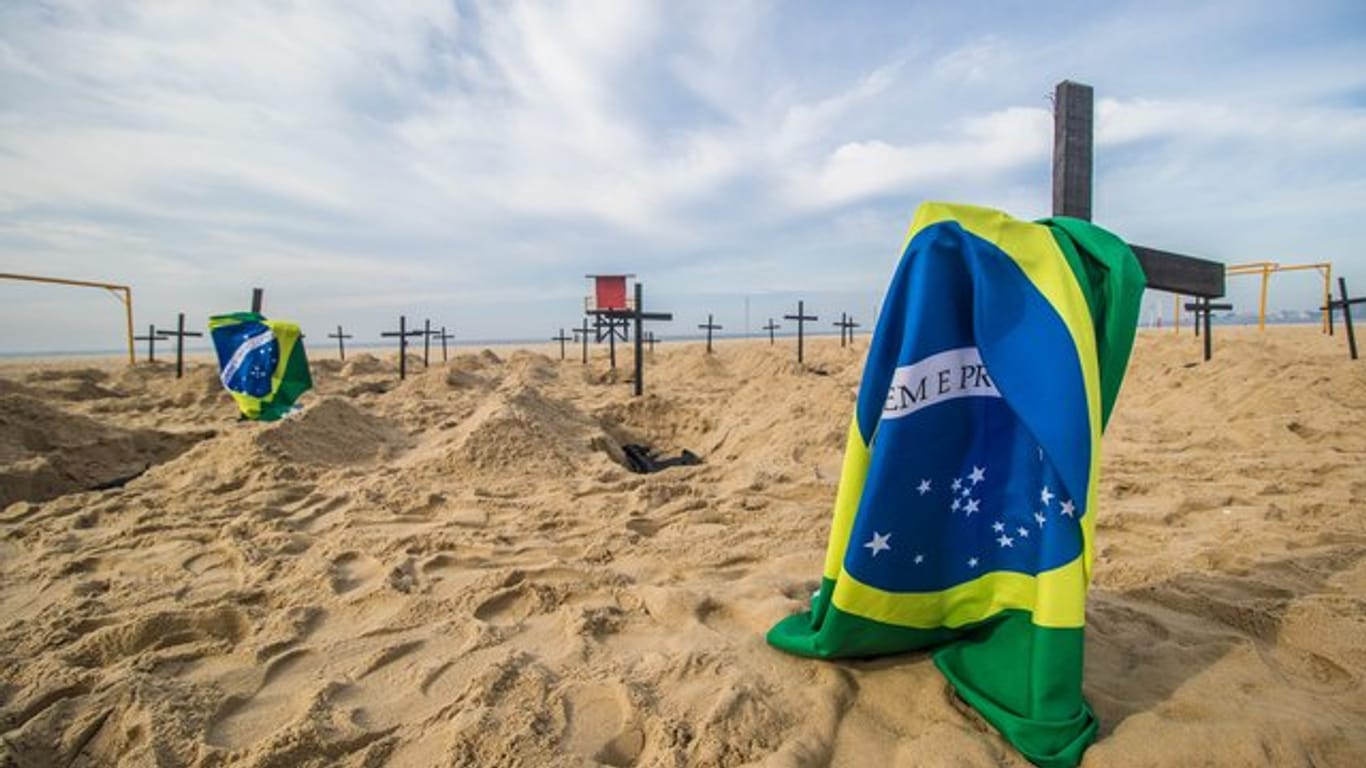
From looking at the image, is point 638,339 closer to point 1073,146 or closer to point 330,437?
point 330,437

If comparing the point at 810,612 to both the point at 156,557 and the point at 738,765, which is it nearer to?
the point at 738,765

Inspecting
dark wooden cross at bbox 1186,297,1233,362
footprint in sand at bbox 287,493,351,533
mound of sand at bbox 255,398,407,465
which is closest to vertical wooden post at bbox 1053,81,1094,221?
footprint in sand at bbox 287,493,351,533

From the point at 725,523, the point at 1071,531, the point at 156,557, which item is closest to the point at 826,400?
the point at 725,523

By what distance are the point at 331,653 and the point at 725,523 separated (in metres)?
2.57

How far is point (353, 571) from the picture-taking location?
134 inches

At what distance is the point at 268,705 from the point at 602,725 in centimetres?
126

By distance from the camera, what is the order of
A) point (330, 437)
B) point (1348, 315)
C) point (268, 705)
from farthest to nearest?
point (1348, 315) < point (330, 437) < point (268, 705)

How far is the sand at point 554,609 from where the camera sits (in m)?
1.90

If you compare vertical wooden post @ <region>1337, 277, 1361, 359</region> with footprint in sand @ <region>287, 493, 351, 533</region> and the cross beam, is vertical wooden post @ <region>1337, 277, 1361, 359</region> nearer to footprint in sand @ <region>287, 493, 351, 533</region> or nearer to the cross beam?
the cross beam

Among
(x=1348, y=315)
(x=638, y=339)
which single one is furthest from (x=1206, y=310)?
(x=638, y=339)

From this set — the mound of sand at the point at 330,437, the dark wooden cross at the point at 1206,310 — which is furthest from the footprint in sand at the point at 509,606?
the dark wooden cross at the point at 1206,310

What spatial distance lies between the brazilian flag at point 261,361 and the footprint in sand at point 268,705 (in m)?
6.20

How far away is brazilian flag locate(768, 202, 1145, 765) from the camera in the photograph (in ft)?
5.74

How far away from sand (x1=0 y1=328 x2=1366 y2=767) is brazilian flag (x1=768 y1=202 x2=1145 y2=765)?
0.65ft
